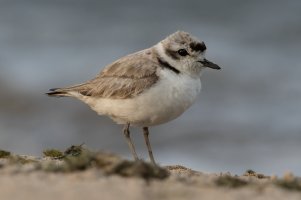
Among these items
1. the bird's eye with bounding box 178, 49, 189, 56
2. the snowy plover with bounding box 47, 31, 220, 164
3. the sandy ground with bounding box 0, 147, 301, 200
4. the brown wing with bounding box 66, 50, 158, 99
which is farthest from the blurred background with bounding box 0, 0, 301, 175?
the sandy ground with bounding box 0, 147, 301, 200

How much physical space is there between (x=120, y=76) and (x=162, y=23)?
14717mm

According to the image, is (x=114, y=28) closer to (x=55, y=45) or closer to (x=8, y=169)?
(x=55, y=45)

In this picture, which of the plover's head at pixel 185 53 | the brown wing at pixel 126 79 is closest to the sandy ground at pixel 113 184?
the brown wing at pixel 126 79

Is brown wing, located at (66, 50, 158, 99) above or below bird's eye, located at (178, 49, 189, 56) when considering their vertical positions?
below

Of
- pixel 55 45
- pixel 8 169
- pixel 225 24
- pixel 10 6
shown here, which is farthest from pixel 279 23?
pixel 8 169

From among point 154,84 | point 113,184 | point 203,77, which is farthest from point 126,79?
point 203,77

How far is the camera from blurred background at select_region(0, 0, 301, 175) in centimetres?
1380

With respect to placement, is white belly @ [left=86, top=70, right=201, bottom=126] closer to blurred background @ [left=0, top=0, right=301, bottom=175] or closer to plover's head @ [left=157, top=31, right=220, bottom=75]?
plover's head @ [left=157, top=31, right=220, bottom=75]

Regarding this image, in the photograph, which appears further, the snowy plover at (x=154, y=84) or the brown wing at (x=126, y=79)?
the brown wing at (x=126, y=79)

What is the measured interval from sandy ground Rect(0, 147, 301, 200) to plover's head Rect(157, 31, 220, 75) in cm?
236

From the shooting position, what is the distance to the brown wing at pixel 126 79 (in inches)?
301

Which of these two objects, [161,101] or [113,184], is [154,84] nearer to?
[161,101]

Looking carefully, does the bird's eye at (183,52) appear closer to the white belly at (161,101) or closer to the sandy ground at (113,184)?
the white belly at (161,101)

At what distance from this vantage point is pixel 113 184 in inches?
→ 191
